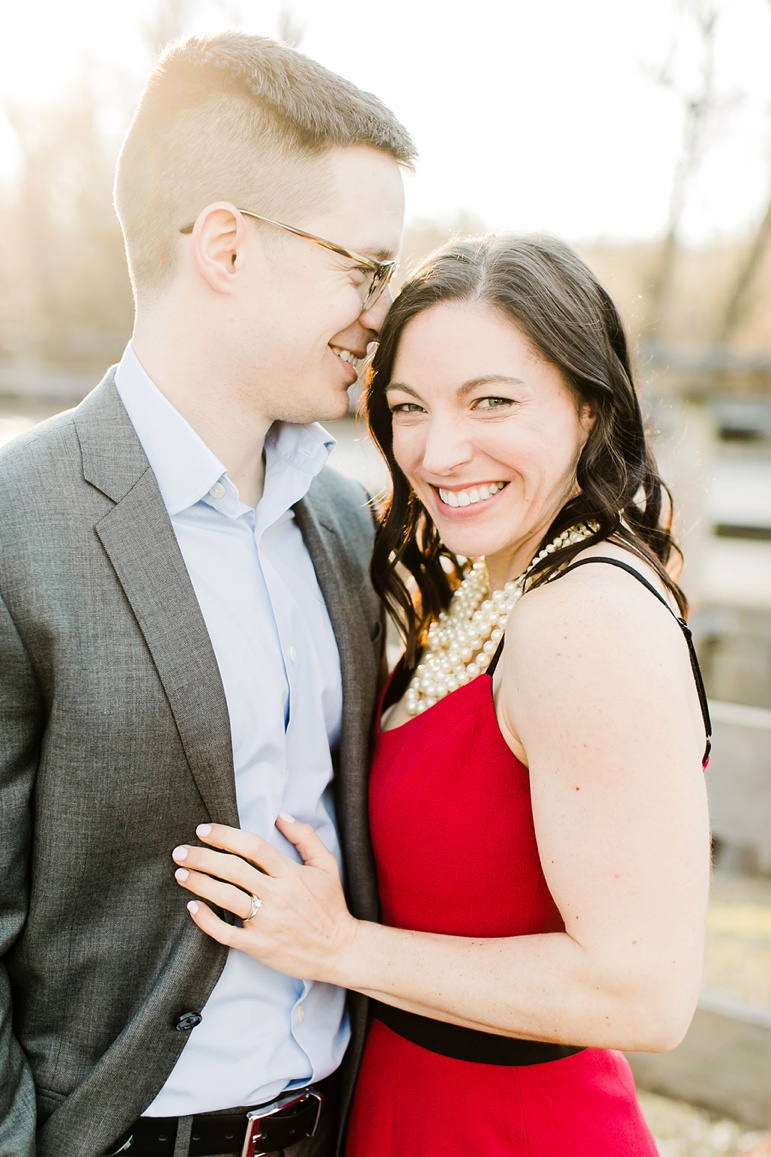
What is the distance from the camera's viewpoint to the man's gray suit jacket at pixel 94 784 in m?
1.63

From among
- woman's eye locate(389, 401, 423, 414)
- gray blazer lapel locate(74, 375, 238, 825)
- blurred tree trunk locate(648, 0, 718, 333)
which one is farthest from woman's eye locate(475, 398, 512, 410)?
blurred tree trunk locate(648, 0, 718, 333)

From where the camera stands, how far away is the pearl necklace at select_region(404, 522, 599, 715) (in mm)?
2099

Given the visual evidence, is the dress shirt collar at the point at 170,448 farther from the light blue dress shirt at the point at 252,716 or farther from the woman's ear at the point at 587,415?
the woman's ear at the point at 587,415

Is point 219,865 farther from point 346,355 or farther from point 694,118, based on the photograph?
point 694,118

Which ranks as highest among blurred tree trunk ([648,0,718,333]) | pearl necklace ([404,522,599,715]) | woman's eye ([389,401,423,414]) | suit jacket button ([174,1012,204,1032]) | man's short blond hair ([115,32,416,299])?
blurred tree trunk ([648,0,718,333])

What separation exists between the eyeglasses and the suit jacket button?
1.53 metres

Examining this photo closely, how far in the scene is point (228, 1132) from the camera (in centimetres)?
179

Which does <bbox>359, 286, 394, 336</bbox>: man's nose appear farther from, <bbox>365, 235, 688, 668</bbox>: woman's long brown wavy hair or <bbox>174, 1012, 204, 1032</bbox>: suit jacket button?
<bbox>174, 1012, 204, 1032</bbox>: suit jacket button

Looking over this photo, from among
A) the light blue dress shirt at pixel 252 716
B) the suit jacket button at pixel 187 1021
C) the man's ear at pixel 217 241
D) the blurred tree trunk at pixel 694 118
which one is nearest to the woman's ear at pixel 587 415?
the light blue dress shirt at pixel 252 716

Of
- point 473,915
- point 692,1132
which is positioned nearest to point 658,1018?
point 473,915

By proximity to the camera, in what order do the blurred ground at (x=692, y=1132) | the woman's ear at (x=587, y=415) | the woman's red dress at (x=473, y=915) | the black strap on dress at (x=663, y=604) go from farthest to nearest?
1. the blurred ground at (x=692, y=1132)
2. the woman's ear at (x=587, y=415)
3. the woman's red dress at (x=473, y=915)
4. the black strap on dress at (x=663, y=604)

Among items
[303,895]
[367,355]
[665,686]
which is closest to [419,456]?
[367,355]

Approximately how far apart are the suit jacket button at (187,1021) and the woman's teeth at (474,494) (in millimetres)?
1155

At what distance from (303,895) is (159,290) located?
1.34m
